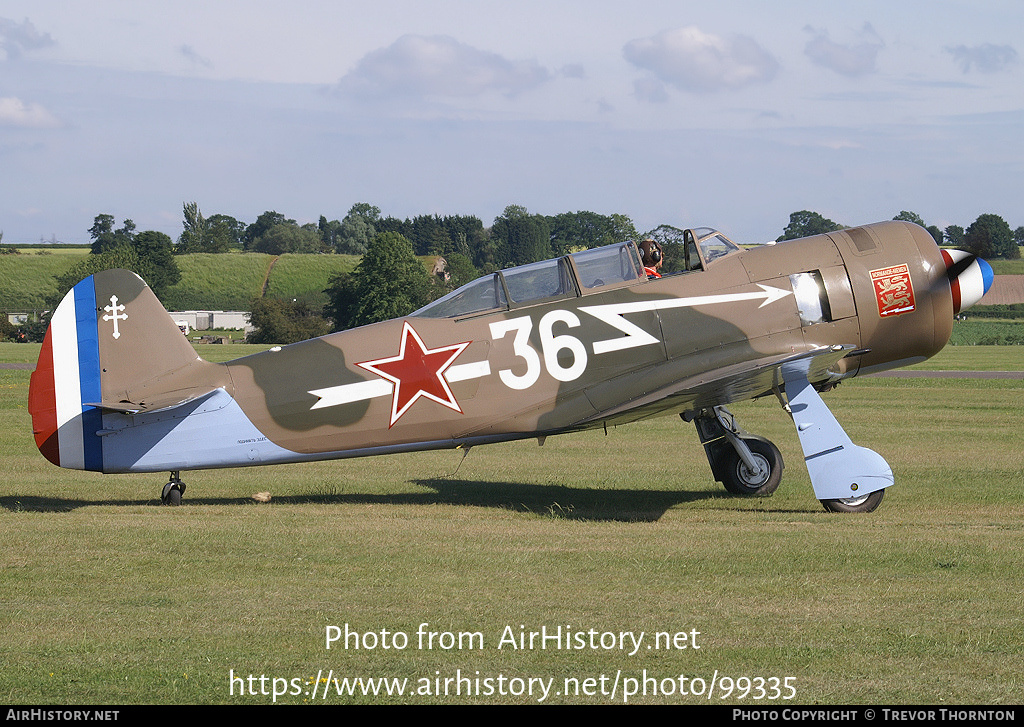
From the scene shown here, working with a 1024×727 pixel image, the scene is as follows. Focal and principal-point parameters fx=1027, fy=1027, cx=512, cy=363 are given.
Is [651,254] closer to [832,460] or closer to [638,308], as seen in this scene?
[638,308]

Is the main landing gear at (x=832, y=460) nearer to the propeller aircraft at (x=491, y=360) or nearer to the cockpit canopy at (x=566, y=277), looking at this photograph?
the propeller aircraft at (x=491, y=360)

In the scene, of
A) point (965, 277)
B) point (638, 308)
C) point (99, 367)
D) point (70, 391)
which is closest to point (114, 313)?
point (99, 367)

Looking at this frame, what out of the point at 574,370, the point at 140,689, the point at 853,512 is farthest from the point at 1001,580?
the point at 140,689

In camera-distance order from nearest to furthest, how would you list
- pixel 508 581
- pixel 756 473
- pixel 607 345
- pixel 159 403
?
pixel 508 581 → pixel 159 403 → pixel 607 345 → pixel 756 473

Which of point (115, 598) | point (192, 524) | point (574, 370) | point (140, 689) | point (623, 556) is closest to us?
point (140, 689)

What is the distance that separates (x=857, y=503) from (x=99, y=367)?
6752 millimetres

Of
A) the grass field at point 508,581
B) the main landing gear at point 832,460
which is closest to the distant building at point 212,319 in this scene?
the grass field at point 508,581

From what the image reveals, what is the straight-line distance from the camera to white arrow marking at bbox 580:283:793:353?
911 centimetres

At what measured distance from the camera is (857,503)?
8.81 metres

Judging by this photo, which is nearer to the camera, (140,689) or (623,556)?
(140,689)

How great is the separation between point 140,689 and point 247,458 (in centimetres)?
463

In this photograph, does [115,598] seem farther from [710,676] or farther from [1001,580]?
[1001,580]

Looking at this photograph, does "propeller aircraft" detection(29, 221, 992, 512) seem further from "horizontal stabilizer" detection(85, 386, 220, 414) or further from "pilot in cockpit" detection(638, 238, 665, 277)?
"pilot in cockpit" detection(638, 238, 665, 277)

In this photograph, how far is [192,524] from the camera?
8.56 metres
